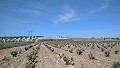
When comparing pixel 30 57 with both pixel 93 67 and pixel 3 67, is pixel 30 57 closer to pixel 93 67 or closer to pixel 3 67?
pixel 3 67

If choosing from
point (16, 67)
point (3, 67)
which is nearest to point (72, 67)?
point (16, 67)

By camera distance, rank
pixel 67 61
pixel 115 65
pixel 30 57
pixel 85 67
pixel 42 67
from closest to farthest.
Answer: pixel 115 65 < pixel 85 67 < pixel 42 67 < pixel 67 61 < pixel 30 57

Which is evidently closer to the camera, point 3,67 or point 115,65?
point 115,65

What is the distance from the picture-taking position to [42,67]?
18.7 m

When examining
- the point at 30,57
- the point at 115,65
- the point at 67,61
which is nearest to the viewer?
the point at 115,65

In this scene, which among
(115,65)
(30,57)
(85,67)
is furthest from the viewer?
(30,57)

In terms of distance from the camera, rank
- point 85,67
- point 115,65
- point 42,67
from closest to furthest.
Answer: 1. point 115,65
2. point 85,67
3. point 42,67

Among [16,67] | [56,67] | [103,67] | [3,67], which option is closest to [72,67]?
[56,67]

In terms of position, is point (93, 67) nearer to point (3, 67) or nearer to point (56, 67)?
point (56, 67)

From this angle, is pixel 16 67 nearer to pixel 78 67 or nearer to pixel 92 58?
pixel 78 67

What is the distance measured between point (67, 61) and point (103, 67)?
4.47 metres

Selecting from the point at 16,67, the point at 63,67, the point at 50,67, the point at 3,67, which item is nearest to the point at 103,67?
the point at 63,67

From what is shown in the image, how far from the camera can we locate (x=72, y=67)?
1792 centimetres

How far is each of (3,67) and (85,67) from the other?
9.26 metres
